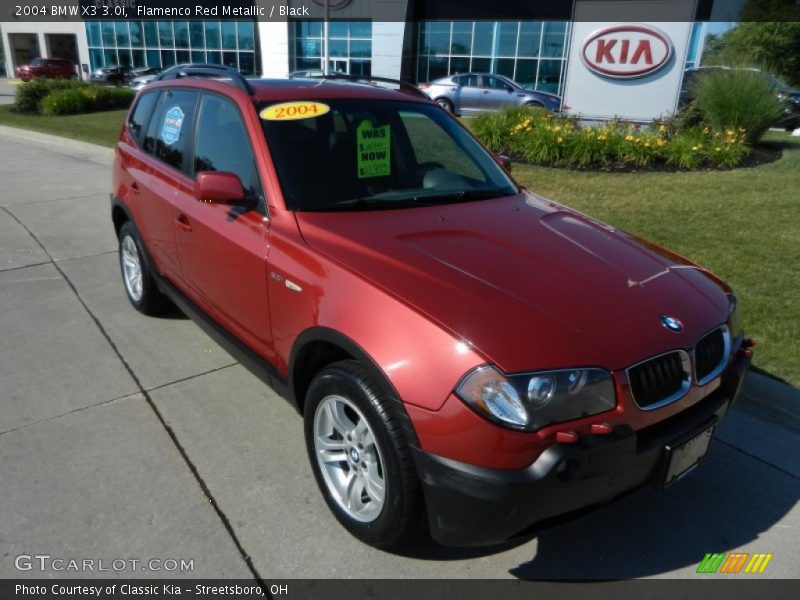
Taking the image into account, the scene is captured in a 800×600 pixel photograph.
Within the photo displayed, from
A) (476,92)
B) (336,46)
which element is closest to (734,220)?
(476,92)

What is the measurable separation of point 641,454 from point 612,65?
61.4 ft

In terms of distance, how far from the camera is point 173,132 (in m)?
3.95

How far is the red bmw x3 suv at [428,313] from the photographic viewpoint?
2.02m

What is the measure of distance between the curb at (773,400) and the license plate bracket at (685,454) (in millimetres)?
1303

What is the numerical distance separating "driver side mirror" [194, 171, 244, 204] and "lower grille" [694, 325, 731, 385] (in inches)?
83.0

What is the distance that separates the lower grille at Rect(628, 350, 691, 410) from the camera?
7.06 ft

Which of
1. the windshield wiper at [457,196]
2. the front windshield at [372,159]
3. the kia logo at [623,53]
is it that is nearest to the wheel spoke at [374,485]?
the front windshield at [372,159]

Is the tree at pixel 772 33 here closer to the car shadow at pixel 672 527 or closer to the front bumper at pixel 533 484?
the car shadow at pixel 672 527

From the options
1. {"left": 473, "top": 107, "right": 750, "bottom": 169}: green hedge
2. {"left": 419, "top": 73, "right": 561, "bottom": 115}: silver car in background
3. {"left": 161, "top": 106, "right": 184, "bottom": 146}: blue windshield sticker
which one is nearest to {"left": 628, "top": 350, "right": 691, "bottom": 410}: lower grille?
{"left": 161, "top": 106, "right": 184, "bottom": 146}: blue windshield sticker

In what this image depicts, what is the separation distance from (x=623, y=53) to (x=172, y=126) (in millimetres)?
17639

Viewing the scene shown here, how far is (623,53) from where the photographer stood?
18297 mm

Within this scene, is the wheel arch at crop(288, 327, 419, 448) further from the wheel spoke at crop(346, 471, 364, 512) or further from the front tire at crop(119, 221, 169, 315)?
the front tire at crop(119, 221, 169, 315)

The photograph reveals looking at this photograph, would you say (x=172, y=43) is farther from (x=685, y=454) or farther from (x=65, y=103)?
(x=685, y=454)

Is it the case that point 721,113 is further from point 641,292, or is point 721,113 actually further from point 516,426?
point 516,426
